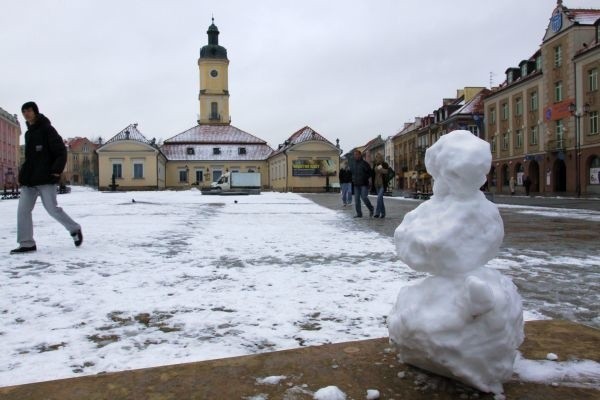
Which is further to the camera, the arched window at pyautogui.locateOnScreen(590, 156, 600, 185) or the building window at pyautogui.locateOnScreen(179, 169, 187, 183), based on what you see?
the building window at pyautogui.locateOnScreen(179, 169, 187, 183)

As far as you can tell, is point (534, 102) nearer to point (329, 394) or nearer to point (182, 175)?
point (329, 394)

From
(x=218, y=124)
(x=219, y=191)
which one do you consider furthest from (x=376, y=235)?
(x=218, y=124)

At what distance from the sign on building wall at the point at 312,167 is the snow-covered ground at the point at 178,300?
5089 centimetres

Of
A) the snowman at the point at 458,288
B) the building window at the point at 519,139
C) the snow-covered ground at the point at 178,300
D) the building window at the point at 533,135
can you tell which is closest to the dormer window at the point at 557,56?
the building window at the point at 533,135

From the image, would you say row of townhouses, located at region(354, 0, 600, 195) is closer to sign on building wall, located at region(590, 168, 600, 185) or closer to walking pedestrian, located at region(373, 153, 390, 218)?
sign on building wall, located at region(590, 168, 600, 185)

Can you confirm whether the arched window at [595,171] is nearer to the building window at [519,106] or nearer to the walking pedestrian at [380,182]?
the building window at [519,106]

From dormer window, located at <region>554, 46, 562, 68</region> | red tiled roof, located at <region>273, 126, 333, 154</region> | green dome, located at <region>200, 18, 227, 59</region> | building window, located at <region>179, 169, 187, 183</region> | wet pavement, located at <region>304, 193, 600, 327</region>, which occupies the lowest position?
wet pavement, located at <region>304, 193, 600, 327</region>

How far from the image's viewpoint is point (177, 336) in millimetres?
2969

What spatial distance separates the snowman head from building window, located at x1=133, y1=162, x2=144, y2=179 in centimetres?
6007

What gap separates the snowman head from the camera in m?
2.11

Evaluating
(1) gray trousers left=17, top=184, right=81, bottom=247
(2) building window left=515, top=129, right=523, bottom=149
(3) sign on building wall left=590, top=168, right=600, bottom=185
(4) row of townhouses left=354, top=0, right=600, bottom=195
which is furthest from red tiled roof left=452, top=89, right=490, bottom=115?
(1) gray trousers left=17, top=184, right=81, bottom=247

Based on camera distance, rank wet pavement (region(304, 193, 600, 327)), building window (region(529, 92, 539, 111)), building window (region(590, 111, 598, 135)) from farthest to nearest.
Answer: building window (region(529, 92, 539, 111)), building window (region(590, 111, 598, 135)), wet pavement (region(304, 193, 600, 327))

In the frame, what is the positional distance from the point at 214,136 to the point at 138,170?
13.0 metres

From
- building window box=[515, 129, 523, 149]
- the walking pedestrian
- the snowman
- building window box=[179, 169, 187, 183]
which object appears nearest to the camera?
the snowman
